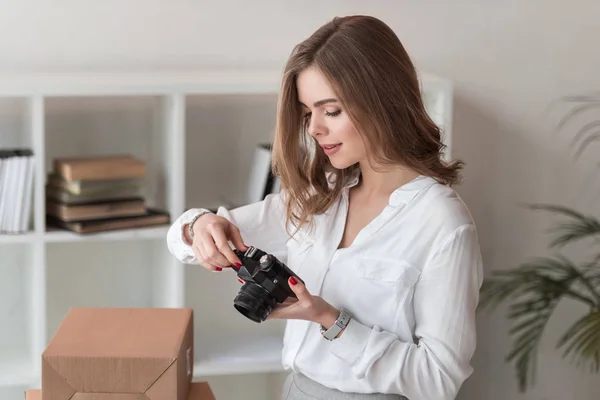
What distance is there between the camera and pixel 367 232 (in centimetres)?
175

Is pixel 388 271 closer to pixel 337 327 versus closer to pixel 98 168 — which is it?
pixel 337 327

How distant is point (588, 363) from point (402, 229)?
1.54m

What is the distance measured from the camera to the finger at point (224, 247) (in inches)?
66.4

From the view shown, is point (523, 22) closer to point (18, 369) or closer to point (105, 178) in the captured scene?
point (105, 178)

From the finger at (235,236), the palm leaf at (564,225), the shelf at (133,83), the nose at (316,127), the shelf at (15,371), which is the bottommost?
the shelf at (15,371)

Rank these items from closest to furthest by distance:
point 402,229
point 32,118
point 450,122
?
point 402,229 → point 32,118 → point 450,122

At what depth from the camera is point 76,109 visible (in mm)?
2527

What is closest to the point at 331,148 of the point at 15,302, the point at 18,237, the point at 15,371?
the point at 18,237

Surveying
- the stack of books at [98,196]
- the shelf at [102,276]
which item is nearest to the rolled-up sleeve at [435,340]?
the stack of books at [98,196]

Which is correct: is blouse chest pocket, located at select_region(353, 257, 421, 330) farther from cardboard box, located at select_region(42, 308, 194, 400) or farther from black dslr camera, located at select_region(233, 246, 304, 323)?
cardboard box, located at select_region(42, 308, 194, 400)

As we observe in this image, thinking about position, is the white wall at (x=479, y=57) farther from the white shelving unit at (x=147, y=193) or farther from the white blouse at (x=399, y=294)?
the white blouse at (x=399, y=294)

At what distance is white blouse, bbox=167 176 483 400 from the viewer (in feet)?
5.33

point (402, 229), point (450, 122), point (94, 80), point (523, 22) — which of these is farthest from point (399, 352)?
point (523, 22)

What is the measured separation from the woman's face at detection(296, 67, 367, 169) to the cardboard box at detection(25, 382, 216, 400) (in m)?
0.52
